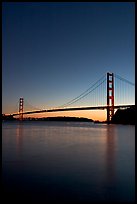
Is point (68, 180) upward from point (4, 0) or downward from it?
downward

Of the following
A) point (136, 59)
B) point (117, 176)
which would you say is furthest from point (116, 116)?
point (136, 59)

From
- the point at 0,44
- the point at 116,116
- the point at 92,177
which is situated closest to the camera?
the point at 0,44

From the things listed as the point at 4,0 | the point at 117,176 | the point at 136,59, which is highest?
the point at 4,0

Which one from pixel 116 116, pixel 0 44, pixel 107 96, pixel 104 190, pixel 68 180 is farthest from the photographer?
pixel 116 116

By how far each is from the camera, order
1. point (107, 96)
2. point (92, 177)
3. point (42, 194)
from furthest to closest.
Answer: point (107, 96) → point (92, 177) → point (42, 194)

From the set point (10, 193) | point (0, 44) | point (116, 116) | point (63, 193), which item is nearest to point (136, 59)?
point (0, 44)

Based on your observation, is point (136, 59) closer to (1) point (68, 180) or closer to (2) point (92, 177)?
(1) point (68, 180)

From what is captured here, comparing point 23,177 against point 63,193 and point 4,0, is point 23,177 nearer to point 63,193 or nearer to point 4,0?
point 63,193

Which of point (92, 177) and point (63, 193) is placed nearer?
→ point (63, 193)

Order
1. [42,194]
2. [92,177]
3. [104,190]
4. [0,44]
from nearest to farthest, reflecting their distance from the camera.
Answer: [0,44] < [42,194] < [104,190] < [92,177]
